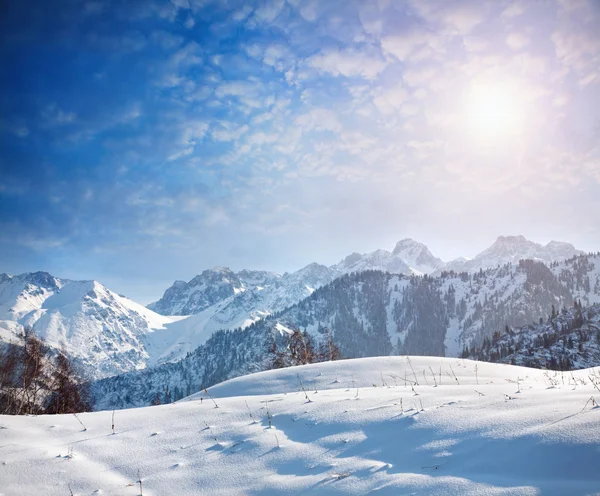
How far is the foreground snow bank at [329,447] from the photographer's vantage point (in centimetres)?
405

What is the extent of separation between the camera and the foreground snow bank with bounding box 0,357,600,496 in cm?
405

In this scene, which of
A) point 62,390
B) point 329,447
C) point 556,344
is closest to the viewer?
point 329,447

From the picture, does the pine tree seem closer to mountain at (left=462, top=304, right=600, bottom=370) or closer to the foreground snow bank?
the foreground snow bank

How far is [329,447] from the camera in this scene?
210 inches

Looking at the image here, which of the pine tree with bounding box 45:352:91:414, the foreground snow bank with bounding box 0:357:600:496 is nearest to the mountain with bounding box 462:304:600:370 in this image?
the pine tree with bounding box 45:352:91:414

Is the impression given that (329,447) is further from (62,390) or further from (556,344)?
(556,344)

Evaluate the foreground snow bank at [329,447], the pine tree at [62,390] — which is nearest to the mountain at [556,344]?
the pine tree at [62,390]

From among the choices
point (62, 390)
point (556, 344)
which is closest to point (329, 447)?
point (62, 390)

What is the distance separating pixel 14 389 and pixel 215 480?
99.4 feet

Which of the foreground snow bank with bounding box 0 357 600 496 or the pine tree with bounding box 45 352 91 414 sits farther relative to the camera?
the pine tree with bounding box 45 352 91 414

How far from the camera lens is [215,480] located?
4.84m

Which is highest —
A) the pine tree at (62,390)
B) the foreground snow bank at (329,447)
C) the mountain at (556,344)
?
the foreground snow bank at (329,447)

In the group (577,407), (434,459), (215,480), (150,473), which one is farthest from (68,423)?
(577,407)

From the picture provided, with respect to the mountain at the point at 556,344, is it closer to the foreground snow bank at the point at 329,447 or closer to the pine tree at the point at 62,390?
the pine tree at the point at 62,390
